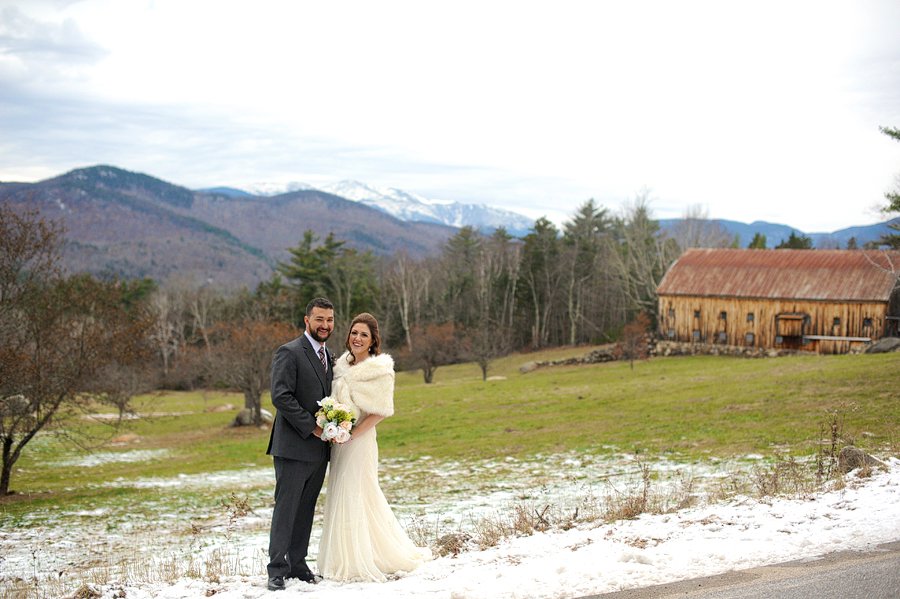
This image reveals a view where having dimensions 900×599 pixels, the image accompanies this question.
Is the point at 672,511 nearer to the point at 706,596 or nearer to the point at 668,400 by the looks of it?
the point at 706,596

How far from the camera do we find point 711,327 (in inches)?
1539

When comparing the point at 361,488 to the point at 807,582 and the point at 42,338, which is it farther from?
the point at 42,338

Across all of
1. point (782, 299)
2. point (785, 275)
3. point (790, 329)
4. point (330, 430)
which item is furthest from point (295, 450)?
point (785, 275)

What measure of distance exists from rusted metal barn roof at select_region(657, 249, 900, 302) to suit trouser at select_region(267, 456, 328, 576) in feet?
124

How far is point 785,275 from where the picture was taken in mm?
37781

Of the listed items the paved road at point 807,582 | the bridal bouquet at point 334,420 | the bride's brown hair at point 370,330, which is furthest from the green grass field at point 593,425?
the bridal bouquet at point 334,420

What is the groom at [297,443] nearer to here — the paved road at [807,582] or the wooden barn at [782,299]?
the paved road at [807,582]

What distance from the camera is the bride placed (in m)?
5.60

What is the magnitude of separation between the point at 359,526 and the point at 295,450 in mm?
946

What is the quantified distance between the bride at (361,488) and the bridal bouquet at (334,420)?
7.5 inches

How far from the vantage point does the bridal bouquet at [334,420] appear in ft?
17.6

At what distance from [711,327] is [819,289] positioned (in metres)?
6.48

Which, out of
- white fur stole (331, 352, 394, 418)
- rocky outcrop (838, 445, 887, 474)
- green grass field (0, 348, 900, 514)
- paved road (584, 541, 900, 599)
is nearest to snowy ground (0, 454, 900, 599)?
paved road (584, 541, 900, 599)

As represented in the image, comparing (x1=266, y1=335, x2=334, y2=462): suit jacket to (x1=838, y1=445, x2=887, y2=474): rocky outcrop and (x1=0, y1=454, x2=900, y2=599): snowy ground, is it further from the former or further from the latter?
(x1=838, y1=445, x2=887, y2=474): rocky outcrop
